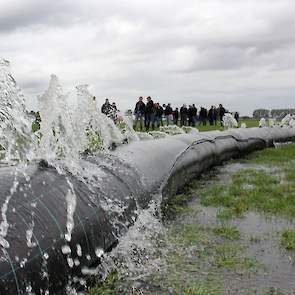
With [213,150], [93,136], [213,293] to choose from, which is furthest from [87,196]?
[213,150]

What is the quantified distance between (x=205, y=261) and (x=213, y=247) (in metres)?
Result: 0.52

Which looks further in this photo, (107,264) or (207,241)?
(207,241)

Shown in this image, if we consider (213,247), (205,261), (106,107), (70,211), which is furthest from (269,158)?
(70,211)

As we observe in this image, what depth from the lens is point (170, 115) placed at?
140 feet

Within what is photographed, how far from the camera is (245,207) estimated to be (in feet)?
26.9

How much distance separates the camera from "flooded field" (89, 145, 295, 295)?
4836 mm

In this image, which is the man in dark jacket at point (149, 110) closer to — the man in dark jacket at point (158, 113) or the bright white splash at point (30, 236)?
the man in dark jacket at point (158, 113)

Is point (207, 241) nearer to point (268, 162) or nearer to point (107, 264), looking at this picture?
point (107, 264)

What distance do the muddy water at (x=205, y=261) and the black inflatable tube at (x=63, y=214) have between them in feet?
1.26

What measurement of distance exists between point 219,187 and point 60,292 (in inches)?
265

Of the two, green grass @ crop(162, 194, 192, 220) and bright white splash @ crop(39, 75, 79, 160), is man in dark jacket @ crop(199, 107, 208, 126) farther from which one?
bright white splash @ crop(39, 75, 79, 160)

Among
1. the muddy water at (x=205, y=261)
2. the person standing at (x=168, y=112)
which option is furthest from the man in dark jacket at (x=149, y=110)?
the muddy water at (x=205, y=261)

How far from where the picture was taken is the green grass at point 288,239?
5999mm

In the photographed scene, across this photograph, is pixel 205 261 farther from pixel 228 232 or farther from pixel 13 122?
pixel 13 122
